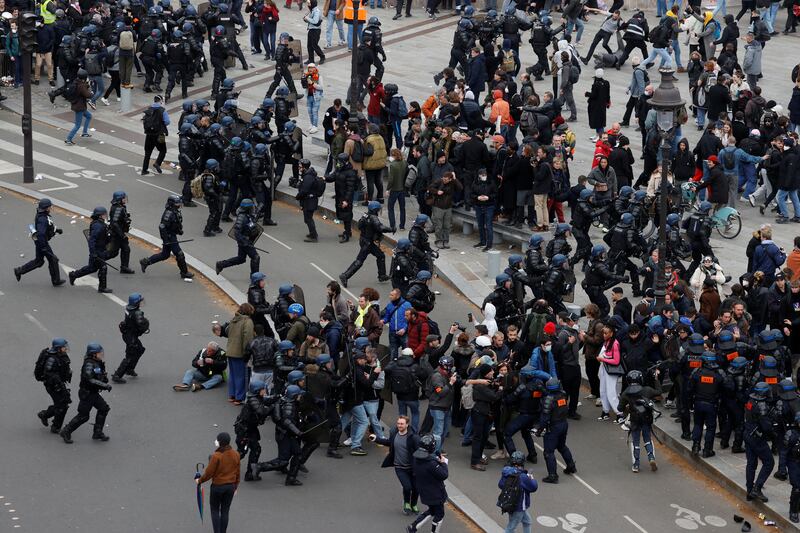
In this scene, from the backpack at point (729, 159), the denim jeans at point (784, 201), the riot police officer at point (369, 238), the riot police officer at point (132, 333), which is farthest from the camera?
the backpack at point (729, 159)

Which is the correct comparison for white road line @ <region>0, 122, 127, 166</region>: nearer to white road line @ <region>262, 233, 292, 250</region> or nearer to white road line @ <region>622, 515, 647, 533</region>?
white road line @ <region>262, 233, 292, 250</region>

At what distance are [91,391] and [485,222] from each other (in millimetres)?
10070

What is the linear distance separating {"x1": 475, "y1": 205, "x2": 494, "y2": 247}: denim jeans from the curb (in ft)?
5.40

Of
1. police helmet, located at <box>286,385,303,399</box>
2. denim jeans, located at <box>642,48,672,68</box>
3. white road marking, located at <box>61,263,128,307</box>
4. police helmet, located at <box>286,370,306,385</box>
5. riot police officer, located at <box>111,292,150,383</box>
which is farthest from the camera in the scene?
denim jeans, located at <box>642,48,672,68</box>

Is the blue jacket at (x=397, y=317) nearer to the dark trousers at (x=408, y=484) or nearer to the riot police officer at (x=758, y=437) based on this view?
the dark trousers at (x=408, y=484)

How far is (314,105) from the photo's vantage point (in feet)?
116

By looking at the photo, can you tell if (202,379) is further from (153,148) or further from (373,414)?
(153,148)

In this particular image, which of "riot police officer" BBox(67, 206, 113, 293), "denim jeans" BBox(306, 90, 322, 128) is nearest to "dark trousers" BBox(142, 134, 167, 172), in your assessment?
"denim jeans" BBox(306, 90, 322, 128)

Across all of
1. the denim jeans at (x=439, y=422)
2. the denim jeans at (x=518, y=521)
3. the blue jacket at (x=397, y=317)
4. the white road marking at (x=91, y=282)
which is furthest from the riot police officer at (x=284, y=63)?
the denim jeans at (x=518, y=521)

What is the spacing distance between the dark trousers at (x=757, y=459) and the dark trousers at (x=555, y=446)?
7.47ft

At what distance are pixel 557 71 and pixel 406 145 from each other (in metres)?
6.06

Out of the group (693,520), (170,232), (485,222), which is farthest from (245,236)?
(693,520)

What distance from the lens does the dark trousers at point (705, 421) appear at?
862 inches

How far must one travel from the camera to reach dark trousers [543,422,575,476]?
21.3 m
